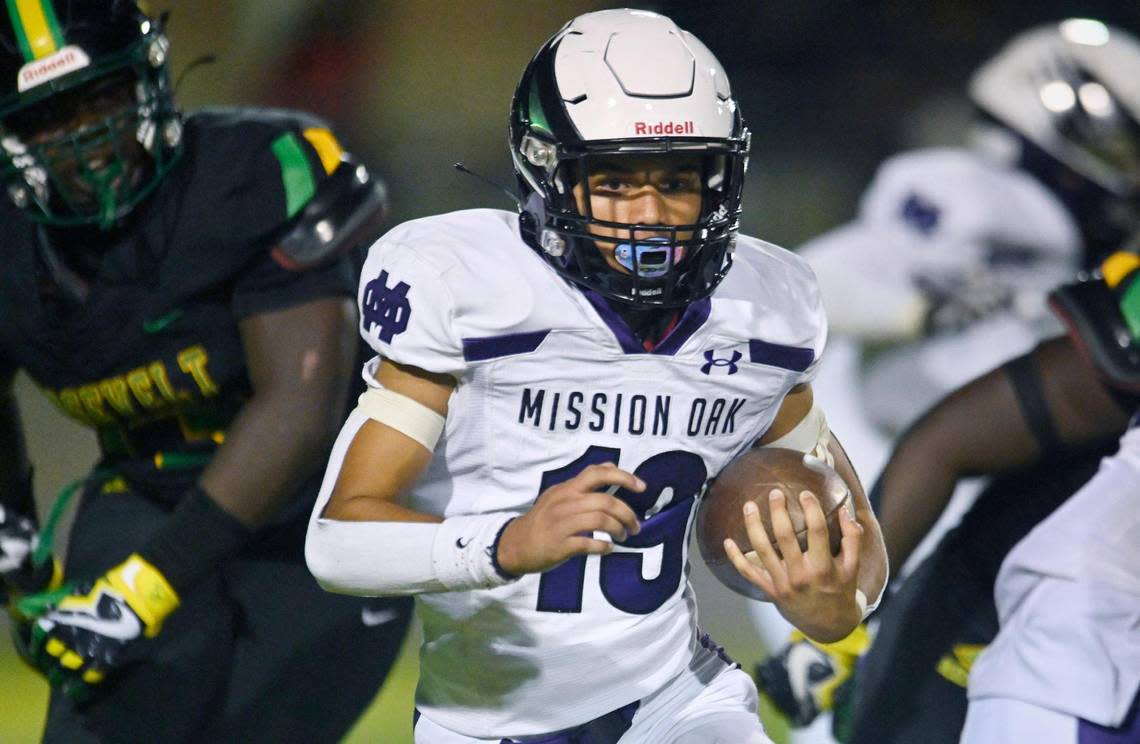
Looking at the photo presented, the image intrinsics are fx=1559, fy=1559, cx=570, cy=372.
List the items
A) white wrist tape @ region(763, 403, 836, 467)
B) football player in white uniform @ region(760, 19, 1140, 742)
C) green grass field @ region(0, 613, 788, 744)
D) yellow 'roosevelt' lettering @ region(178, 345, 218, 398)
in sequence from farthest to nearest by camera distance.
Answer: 1. football player in white uniform @ region(760, 19, 1140, 742)
2. green grass field @ region(0, 613, 788, 744)
3. yellow 'roosevelt' lettering @ region(178, 345, 218, 398)
4. white wrist tape @ region(763, 403, 836, 467)

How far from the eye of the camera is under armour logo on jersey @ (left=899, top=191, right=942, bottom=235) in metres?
4.40

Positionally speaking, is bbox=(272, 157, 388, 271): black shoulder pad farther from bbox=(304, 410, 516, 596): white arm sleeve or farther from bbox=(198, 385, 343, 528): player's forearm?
bbox=(304, 410, 516, 596): white arm sleeve

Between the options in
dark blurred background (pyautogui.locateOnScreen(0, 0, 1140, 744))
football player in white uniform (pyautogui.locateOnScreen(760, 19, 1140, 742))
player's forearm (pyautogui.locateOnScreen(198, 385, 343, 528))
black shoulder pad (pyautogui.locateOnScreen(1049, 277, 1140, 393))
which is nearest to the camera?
black shoulder pad (pyautogui.locateOnScreen(1049, 277, 1140, 393))

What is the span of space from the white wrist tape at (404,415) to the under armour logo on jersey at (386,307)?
0.24 feet

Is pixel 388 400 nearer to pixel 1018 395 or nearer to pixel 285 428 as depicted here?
pixel 285 428

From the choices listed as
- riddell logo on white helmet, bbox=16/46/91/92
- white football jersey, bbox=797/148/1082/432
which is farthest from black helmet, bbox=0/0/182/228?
white football jersey, bbox=797/148/1082/432

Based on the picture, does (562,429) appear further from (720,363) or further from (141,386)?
(141,386)

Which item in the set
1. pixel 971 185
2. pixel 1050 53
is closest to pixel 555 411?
pixel 1050 53

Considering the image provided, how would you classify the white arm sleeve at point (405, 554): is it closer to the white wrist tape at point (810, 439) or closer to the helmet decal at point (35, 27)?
the white wrist tape at point (810, 439)

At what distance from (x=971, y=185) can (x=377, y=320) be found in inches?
108

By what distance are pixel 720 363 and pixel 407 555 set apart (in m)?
0.51

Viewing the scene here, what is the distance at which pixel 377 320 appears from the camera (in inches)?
76.7

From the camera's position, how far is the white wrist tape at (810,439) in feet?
6.98

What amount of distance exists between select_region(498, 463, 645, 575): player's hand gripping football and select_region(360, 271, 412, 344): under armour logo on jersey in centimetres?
33
